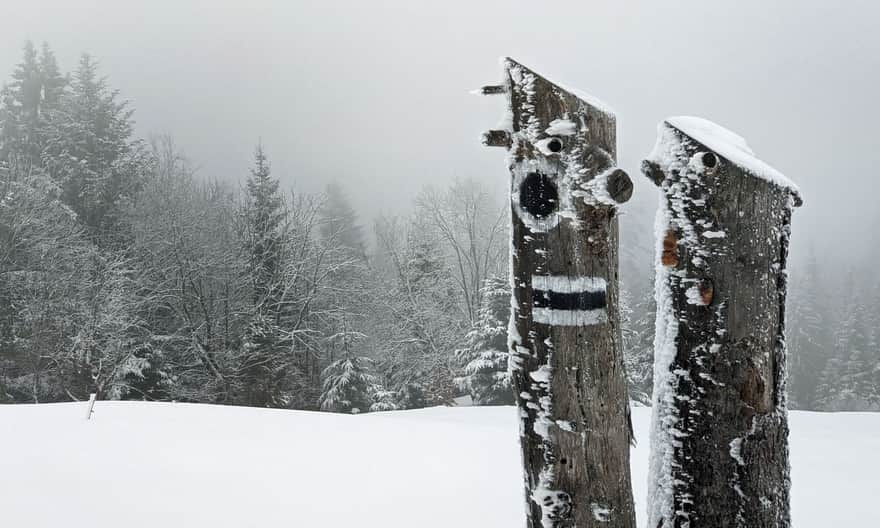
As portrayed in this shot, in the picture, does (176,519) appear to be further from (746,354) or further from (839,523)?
(839,523)

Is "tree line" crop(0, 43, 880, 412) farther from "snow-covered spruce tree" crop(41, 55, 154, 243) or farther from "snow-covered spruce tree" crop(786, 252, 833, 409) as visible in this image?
"snow-covered spruce tree" crop(786, 252, 833, 409)

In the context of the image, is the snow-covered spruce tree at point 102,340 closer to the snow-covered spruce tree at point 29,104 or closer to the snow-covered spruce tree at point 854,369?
the snow-covered spruce tree at point 29,104

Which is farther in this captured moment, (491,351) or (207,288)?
(207,288)

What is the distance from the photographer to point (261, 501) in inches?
166

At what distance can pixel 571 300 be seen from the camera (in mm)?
1967

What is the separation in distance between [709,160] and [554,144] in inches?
19.5

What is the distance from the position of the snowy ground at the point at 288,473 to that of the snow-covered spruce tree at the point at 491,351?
1086cm

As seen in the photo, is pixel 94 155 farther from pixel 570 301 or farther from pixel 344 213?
pixel 570 301

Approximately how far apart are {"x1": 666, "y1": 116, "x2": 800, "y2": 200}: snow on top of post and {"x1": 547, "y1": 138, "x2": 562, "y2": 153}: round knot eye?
39 cm

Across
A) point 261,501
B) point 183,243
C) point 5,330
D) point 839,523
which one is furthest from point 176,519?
point 183,243

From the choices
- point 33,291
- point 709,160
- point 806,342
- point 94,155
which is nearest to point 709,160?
point 709,160

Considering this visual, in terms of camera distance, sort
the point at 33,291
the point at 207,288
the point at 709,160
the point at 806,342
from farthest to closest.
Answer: the point at 806,342 < the point at 207,288 < the point at 33,291 < the point at 709,160

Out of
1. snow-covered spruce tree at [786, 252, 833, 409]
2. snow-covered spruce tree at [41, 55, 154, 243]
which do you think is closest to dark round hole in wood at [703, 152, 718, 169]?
snow-covered spruce tree at [41, 55, 154, 243]

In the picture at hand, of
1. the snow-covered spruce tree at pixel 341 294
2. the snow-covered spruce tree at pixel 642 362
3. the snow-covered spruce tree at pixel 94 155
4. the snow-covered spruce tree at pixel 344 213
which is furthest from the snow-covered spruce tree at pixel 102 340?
the snow-covered spruce tree at pixel 642 362
